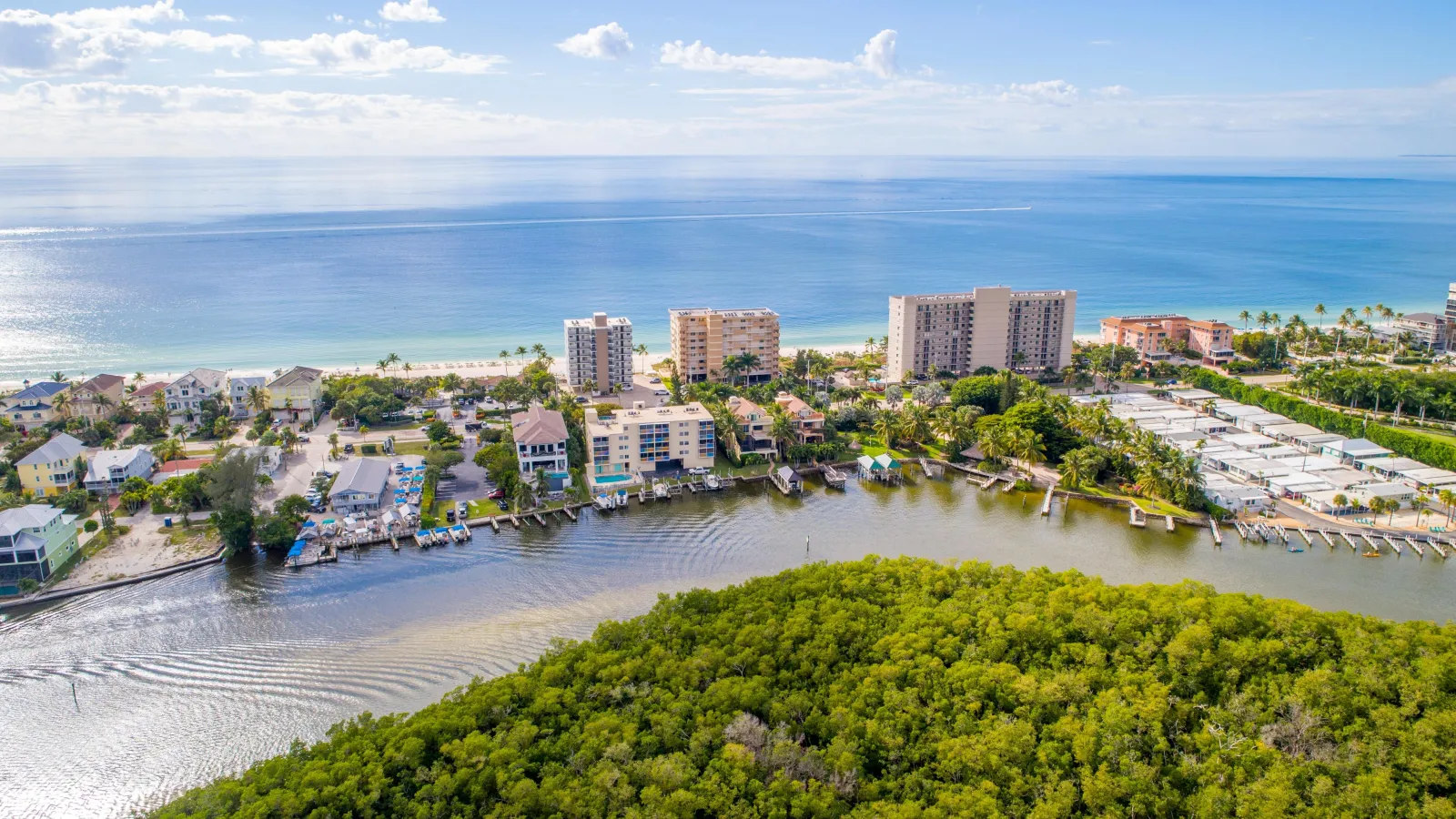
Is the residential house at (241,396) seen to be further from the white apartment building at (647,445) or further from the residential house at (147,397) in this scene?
the white apartment building at (647,445)

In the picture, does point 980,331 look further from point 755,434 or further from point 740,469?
point 740,469

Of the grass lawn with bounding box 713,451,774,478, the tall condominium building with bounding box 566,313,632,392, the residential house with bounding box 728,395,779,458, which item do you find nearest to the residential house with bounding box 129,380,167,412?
the tall condominium building with bounding box 566,313,632,392

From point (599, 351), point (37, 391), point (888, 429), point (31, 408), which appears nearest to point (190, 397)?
point (37, 391)

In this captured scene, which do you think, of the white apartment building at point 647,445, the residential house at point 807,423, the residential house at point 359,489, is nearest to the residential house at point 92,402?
the residential house at point 359,489

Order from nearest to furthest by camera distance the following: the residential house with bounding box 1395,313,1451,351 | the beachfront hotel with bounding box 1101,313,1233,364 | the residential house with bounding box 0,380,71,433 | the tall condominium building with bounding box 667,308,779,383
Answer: the residential house with bounding box 0,380,71,433, the tall condominium building with bounding box 667,308,779,383, the beachfront hotel with bounding box 1101,313,1233,364, the residential house with bounding box 1395,313,1451,351

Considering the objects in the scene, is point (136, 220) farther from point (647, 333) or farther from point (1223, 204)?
point (1223, 204)

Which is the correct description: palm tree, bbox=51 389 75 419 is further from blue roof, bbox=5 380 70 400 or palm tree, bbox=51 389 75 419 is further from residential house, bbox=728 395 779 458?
residential house, bbox=728 395 779 458
